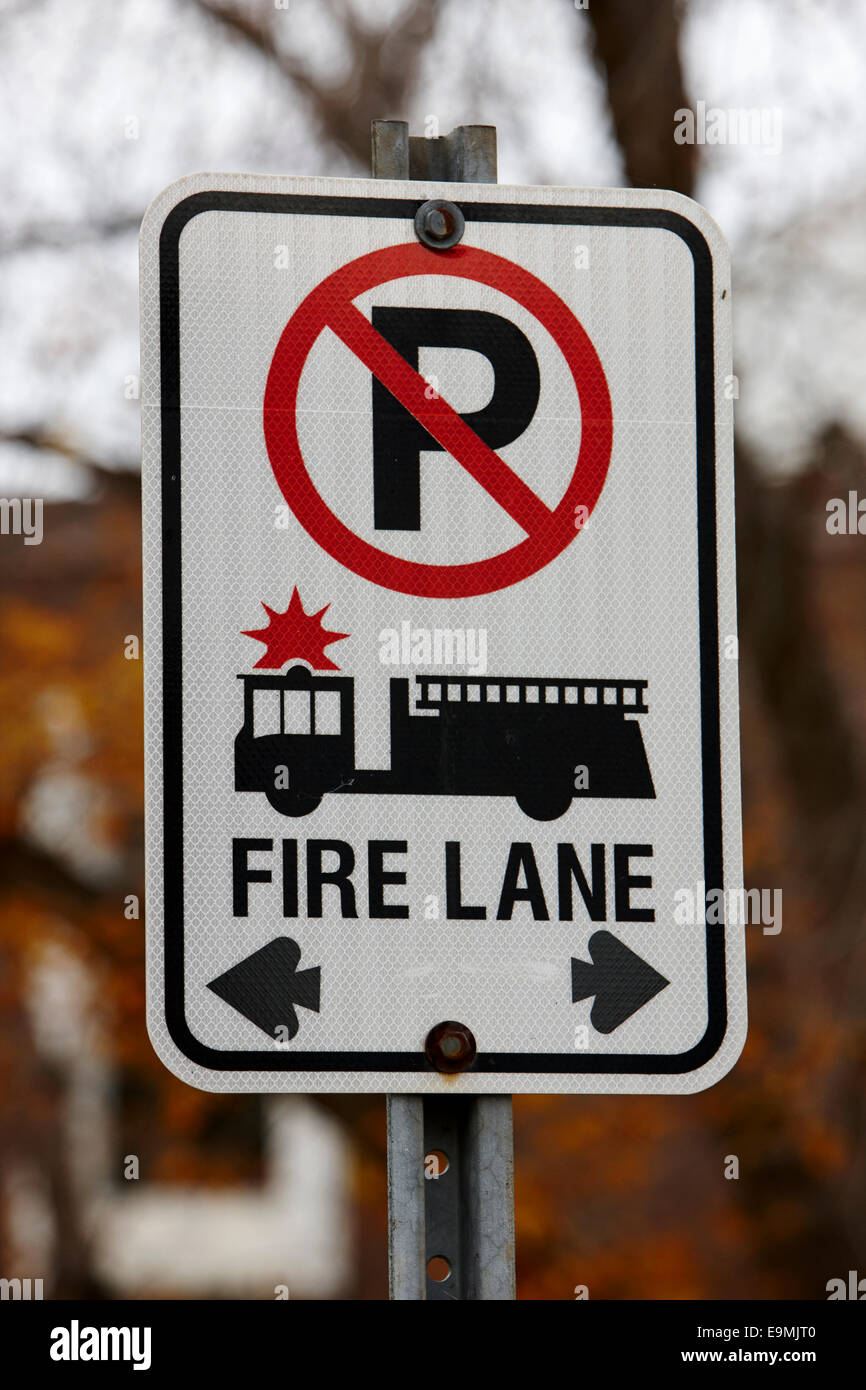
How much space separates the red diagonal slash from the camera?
→ 215 centimetres

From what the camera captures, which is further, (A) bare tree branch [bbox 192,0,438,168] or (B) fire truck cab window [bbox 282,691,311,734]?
(A) bare tree branch [bbox 192,0,438,168]

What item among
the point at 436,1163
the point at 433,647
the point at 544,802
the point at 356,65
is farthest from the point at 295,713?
the point at 356,65

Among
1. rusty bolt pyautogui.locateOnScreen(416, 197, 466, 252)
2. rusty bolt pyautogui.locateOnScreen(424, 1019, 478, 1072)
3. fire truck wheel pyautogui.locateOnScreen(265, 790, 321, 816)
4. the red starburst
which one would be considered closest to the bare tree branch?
rusty bolt pyautogui.locateOnScreen(416, 197, 466, 252)

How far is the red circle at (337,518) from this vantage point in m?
2.12

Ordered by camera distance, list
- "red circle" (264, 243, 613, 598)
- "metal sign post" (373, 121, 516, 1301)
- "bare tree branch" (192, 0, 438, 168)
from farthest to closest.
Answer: "bare tree branch" (192, 0, 438, 168), "red circle" (264, 243, 613, 598), "metal sign post" (373, 121, 516, 1301)

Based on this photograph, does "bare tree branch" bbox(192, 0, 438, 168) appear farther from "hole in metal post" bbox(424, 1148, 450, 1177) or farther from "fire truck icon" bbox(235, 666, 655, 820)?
"hole in metal post" bbox(424, 1148, 450, 1177)

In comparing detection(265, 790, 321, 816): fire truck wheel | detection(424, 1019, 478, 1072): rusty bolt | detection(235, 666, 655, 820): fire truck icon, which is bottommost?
detection(424, 1019, 478, 1072): rusty bolt

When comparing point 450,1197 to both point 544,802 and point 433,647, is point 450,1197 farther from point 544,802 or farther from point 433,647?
point 433,647

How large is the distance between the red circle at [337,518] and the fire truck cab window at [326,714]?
14 cm

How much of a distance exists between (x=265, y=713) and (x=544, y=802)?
0.31 meters

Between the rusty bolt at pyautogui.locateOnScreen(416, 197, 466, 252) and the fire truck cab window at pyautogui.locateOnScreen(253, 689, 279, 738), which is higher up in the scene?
the rusty bolt at pyautogui.locateOnScreen(416, 197, 466, 252)

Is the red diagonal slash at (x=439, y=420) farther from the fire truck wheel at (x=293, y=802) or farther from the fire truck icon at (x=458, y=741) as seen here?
the fire truck wheel at (x=293, y=802)

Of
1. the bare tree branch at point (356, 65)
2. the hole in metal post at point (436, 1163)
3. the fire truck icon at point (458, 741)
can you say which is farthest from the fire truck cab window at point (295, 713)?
the bare tree branch at point (356, 65)

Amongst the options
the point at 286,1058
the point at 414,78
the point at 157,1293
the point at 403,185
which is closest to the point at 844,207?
the point at 414,78
